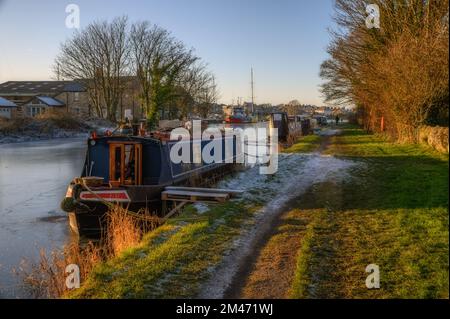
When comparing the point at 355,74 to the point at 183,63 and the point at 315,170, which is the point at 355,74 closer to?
the point at 315,170

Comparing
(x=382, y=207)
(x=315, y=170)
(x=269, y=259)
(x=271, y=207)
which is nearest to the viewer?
(x=269, y=259)

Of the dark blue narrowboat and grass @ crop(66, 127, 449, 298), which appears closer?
grass @ crop(66, 127, 449, 298)

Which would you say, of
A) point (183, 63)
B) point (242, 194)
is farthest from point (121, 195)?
point (183, 63)

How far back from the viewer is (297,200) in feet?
32.3

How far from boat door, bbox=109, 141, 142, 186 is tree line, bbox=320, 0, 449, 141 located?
742cm

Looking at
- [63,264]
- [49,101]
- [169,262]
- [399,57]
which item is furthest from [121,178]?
[49,101]

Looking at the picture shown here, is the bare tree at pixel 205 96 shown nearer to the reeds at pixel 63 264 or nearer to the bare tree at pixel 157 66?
the bare tree at pixel 157 66

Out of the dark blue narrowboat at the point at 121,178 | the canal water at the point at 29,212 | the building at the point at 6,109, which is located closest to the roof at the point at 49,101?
the building at the point at 6,109

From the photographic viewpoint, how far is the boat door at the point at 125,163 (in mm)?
11078

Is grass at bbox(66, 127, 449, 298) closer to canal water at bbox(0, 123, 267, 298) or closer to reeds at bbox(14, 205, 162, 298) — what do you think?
Answer: reeds at bbox(14, 205, 162, 298)

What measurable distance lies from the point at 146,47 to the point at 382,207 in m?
41.0

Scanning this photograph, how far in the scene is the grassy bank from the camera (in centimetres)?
488

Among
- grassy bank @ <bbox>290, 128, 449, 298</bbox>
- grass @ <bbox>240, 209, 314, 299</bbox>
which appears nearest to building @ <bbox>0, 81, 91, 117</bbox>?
grassy bank @ <bbox>290, 128, 449, 298</bbox>

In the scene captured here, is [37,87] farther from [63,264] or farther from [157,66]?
[63,264]
